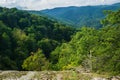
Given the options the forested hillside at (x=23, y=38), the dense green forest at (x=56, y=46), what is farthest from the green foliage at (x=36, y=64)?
the forested hillside at (x=23, y=38)

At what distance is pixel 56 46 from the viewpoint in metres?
135

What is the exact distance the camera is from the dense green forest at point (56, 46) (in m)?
34.6

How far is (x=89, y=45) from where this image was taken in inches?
2248

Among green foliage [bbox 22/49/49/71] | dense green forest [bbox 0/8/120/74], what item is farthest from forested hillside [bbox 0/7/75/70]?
→ green foliage [bbox 22/49/49/71]

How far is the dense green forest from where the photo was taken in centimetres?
3456

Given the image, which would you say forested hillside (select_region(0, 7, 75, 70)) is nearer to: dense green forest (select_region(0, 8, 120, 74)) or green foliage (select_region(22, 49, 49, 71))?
dense green forest (select_region(0, 8, 120, 74))

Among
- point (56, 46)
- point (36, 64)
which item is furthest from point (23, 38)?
point (36, 64)

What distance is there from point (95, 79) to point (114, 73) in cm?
450

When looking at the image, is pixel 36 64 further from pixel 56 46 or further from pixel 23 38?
pixel 56 46

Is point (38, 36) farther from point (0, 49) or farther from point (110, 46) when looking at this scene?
point (110, 46)

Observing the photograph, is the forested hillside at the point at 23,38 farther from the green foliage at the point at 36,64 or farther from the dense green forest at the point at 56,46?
the green foliage at the point at 36,64

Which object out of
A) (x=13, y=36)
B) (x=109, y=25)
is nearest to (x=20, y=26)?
(x=13, y=36)

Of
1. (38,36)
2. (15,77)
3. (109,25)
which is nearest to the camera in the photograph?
(15,77)

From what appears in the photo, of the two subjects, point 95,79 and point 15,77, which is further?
point 15,77
